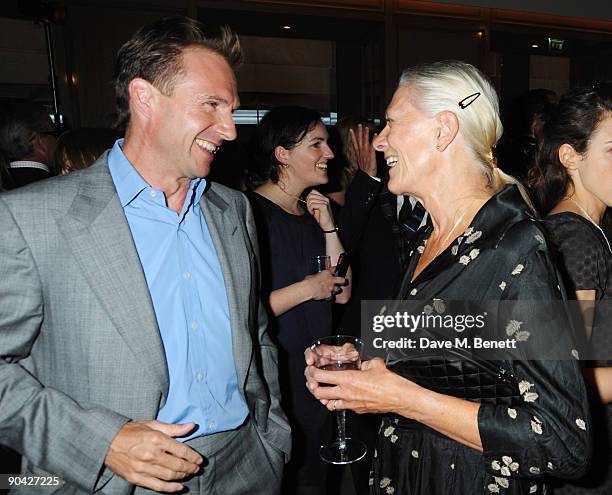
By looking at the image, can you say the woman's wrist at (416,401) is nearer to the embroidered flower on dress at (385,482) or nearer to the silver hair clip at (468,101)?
the embroidered flower on dress at (385,482)

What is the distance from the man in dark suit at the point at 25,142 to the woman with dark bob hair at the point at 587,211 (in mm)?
2722

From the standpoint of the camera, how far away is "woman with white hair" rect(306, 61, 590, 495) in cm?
101

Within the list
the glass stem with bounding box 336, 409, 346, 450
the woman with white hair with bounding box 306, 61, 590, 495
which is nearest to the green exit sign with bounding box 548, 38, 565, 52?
Result: the woman with white hair with bounding box 306, 61, 590, 495

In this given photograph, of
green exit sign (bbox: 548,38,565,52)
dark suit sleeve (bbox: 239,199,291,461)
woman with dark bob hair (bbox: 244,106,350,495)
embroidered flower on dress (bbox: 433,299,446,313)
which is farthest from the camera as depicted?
green exit sign (bbox: 548,38,565,52)

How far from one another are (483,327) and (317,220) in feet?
5.19

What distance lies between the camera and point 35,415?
1.11 metres

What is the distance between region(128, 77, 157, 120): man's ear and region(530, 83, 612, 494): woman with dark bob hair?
1280 mm

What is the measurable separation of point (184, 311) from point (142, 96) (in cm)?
64

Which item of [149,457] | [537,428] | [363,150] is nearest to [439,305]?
[537,428]

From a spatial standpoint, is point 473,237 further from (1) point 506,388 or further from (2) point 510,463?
(2) point 510,463

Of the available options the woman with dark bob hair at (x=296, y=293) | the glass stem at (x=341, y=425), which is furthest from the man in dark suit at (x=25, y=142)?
the glass stem at (x=341, y=425)

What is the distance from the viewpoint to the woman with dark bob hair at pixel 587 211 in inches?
57.0

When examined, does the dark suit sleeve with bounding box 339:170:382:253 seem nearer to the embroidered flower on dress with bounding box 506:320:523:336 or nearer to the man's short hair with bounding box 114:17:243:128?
the man's short hair with bounding box 114:17:243:128

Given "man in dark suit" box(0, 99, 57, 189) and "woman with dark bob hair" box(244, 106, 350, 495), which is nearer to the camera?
"woman with dark bob hair" box(244, 106, 350, 495)
